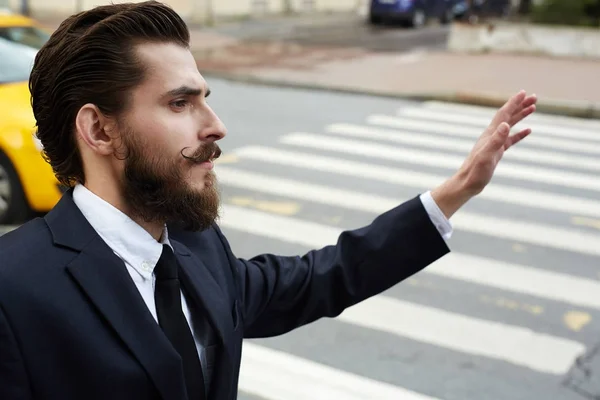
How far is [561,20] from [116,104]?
739 inches

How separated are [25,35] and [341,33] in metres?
17.5

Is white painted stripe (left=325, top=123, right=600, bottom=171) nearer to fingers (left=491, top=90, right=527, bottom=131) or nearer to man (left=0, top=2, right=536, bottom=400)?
fingers (left=491, top=90, right=527, bottom=131)

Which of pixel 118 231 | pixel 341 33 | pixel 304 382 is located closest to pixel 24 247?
pixel 118 231

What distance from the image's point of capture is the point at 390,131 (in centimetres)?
1124

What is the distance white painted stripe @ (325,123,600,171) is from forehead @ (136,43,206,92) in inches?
A: 329

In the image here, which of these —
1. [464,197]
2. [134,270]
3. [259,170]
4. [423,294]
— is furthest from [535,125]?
[134,270]

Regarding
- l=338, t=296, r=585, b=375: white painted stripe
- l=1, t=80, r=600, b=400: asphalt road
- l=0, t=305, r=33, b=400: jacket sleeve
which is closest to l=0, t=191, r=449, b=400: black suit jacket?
l=0, t=305, r=33, b=400: jacket sleeve

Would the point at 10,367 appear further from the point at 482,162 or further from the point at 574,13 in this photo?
the point at 574,13

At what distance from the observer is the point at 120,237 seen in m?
1.80

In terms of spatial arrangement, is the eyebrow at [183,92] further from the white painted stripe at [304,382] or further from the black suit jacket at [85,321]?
the white painted stripe at [304,382]

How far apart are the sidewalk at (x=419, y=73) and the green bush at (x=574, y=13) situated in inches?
49.1

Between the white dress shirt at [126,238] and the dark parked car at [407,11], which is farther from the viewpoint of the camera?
the dark parked car at [407,11]

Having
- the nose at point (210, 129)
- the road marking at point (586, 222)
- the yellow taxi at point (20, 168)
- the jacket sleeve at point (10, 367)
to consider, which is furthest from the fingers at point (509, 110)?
the road marking at point (586, 222)

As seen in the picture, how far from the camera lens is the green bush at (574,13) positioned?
18.9 metres
